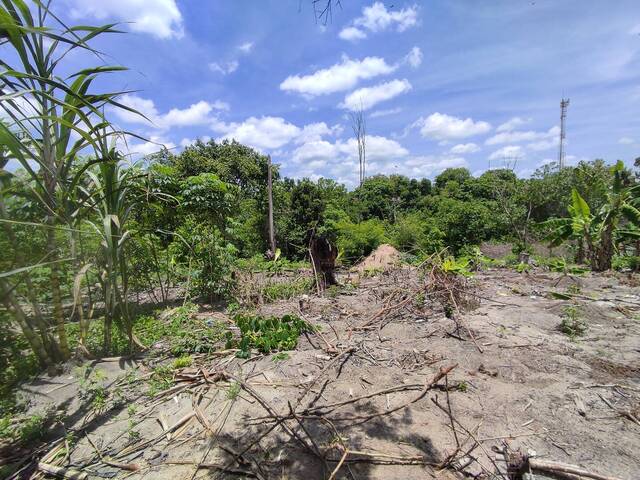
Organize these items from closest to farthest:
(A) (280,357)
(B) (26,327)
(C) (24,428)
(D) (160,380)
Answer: (C) (24,428) < (B) (26,327) < (D) (160,380) < (A) (280,357)

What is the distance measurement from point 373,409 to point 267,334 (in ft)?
5.08

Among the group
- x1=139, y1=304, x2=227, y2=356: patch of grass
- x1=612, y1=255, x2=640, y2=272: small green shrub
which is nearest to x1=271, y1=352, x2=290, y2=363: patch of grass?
x1=139, y1=304, x2=227, y2=356: patch of grass

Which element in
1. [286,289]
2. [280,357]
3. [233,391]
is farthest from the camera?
[286,289]

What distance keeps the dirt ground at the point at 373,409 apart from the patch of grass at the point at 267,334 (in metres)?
0.13

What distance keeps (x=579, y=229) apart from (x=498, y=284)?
3662 millimetres

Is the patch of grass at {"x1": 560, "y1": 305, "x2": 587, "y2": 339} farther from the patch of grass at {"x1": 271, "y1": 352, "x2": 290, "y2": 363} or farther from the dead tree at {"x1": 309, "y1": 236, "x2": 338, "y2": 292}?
the dead tree at {"x1": 309, "y1": 236, "x2": 338, "y2": 292}

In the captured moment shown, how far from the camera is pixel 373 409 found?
2590 millimetres

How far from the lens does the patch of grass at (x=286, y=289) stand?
5957 mm

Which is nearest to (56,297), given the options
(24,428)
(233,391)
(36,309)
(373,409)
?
(36,309)

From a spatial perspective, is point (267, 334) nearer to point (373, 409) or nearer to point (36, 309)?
point (373, 409)

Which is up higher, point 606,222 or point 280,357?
point 606,222

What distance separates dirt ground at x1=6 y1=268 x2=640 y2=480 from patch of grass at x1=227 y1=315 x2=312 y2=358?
13 cm

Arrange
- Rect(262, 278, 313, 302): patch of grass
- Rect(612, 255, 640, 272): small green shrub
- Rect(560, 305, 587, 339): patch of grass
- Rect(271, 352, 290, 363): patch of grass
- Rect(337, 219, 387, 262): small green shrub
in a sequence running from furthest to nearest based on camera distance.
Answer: Rect(337, 219, 387, 262): small green shrub → Rect(612, 255, 640, 272): small green shrub → Rect(262, 278, 313, 302): patch of grass → Rect(560, 305, 587, 339): patch of grass → Rect(271, 352, 290, 363): patch of grass

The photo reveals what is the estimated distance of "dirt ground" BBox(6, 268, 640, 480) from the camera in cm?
207
